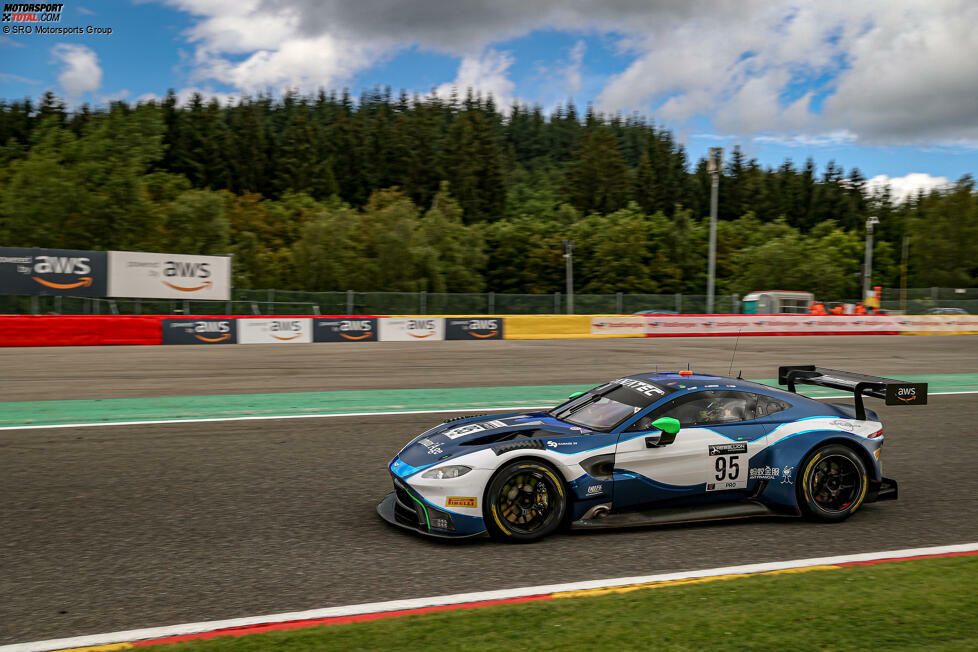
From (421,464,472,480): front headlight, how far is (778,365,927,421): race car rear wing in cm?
352

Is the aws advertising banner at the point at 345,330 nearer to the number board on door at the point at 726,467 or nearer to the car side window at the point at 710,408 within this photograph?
the car side window at the point at 710,408

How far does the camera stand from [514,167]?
153375 millimetres

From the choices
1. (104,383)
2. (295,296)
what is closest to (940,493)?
(104,383)

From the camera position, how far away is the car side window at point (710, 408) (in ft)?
21.5

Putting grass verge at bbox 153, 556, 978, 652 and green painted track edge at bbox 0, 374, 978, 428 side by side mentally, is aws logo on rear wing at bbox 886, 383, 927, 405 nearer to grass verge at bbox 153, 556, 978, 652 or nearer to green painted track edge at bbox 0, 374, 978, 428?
grass verge at bbox 153, 556, 978, 652

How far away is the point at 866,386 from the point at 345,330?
20.8 meters

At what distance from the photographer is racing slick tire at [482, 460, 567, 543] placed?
19.5ft

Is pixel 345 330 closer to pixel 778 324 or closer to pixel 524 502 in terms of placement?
pixel 778 324

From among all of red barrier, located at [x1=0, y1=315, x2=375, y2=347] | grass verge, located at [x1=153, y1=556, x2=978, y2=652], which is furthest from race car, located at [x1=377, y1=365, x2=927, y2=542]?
red barrier, located at [x1=0, y1=315, x2=375, y2=347]

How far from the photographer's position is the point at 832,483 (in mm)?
6844

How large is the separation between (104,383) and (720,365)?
14.2 metres

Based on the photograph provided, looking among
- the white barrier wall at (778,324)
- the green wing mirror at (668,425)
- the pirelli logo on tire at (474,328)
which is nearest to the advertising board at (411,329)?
the pirelli logo on tire at (474,328)

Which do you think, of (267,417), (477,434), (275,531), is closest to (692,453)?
(477,434)

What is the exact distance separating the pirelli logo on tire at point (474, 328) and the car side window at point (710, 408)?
2102 centimetres
